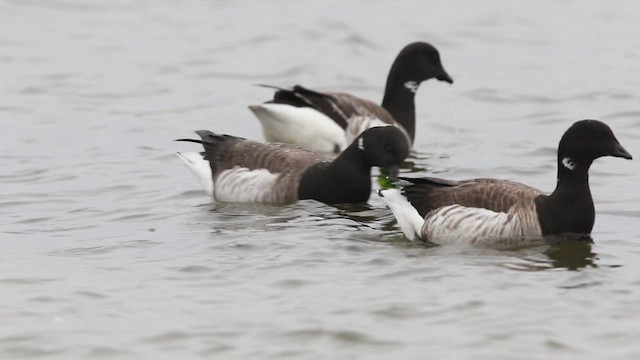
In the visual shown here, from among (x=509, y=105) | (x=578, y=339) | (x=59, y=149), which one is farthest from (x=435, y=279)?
(x=509, y=105)

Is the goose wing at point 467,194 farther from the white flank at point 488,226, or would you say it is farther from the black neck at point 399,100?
the black neck at point 399,100

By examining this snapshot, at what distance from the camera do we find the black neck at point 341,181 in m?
13.8

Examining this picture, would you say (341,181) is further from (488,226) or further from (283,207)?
(488,226)

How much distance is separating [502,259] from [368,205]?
9.33 ft

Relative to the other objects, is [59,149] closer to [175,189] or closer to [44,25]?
[175,189]

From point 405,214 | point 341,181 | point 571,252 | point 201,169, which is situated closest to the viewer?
point 571,252

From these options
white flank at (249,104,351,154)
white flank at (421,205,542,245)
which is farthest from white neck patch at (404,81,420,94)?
white flank at (421,205,542,245)

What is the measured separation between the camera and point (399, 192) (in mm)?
12453

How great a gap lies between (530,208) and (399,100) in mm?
6324

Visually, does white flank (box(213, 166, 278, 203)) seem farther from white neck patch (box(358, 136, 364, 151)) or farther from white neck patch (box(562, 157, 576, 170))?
white neck patch (box(562, 157, 576, 170))

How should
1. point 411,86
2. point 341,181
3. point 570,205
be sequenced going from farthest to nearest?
point 411,86
point 341,181
point 570,205

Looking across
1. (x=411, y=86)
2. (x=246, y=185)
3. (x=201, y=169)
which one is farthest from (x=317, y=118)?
(x=246, y=185)

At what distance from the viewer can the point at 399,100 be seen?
18.0 meters

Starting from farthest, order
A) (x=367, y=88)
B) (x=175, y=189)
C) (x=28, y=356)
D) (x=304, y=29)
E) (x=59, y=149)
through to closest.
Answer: (x=304, y=29)
(x=367, y=88)
(x=59, y=149)
(x=175, y=189)
(x=28, y=356)
